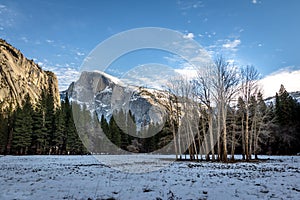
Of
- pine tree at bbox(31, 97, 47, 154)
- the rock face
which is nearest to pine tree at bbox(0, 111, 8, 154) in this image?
pine tree at bbox(31, 97, 47, 154)

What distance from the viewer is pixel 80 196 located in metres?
8.43

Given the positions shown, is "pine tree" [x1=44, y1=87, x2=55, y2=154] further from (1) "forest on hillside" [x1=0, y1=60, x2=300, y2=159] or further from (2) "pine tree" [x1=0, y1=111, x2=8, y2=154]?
(2) "pine tree" [x1=0, y1=111, x2=8, y2=154]

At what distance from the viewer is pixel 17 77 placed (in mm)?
131625

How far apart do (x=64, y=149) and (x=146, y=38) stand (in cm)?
4752

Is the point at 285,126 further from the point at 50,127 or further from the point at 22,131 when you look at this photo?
the point at 22,131

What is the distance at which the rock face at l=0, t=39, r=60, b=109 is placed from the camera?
382 feet

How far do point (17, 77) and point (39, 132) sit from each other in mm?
95400

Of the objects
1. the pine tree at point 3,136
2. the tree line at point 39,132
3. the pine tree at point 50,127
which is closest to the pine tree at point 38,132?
the tree line at point 39,132

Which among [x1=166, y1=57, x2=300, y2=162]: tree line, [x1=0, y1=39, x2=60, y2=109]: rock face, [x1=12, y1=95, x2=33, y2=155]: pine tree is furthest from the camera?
[x1=0, y1=39, x2=60, y2=109]: rock face

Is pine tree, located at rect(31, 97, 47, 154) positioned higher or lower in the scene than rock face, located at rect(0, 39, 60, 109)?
lower

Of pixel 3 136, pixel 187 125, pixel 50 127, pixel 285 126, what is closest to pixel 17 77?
pixel 3 136

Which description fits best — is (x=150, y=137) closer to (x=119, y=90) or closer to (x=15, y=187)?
(x=119, y=90)

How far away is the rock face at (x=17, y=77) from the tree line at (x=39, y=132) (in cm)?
4980

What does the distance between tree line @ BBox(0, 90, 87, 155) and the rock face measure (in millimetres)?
49800
